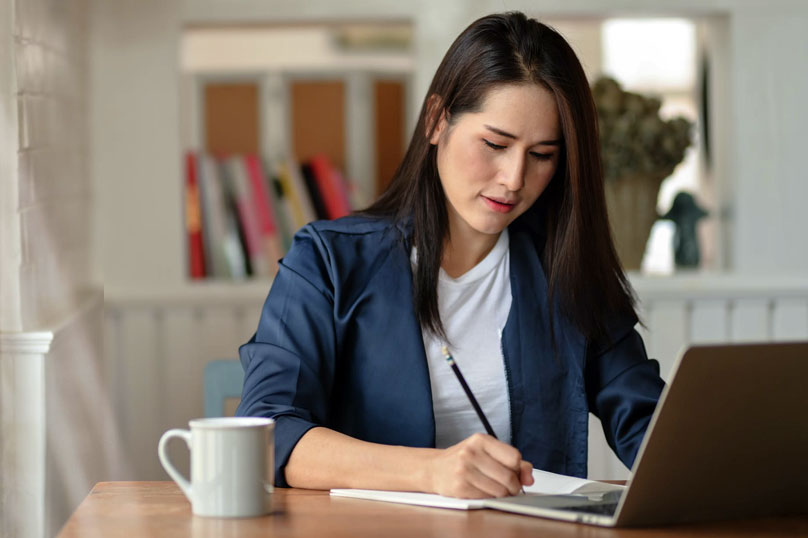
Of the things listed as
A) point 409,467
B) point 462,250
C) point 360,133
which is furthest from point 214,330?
point 409,467

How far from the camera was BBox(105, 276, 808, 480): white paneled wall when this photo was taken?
9.24 ft

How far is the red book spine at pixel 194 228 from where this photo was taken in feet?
9.59

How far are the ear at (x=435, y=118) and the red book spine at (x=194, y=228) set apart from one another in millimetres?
1443

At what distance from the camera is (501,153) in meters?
1.53

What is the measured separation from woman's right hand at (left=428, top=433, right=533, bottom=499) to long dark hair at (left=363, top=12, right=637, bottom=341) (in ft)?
1.37

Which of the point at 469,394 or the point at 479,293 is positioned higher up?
the point at 479,293

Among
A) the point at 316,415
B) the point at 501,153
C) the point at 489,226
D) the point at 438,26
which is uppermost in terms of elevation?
the point at 438,26

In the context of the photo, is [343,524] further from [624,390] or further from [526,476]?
[624,390]

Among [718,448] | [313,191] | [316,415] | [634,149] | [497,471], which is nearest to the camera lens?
[718,448]

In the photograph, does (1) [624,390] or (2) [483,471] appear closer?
(2) [483,471]

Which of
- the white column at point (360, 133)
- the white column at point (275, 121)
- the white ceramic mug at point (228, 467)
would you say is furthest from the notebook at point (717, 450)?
the white column at point (275, 121)

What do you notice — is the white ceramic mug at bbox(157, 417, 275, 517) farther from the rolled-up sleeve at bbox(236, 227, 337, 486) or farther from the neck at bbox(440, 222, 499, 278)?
the neck at bbox(440, 222, 499, 278)

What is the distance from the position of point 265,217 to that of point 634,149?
0.99 metres

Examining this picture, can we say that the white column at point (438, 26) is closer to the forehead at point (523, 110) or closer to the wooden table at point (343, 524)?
the forehead at point (523, 110)
